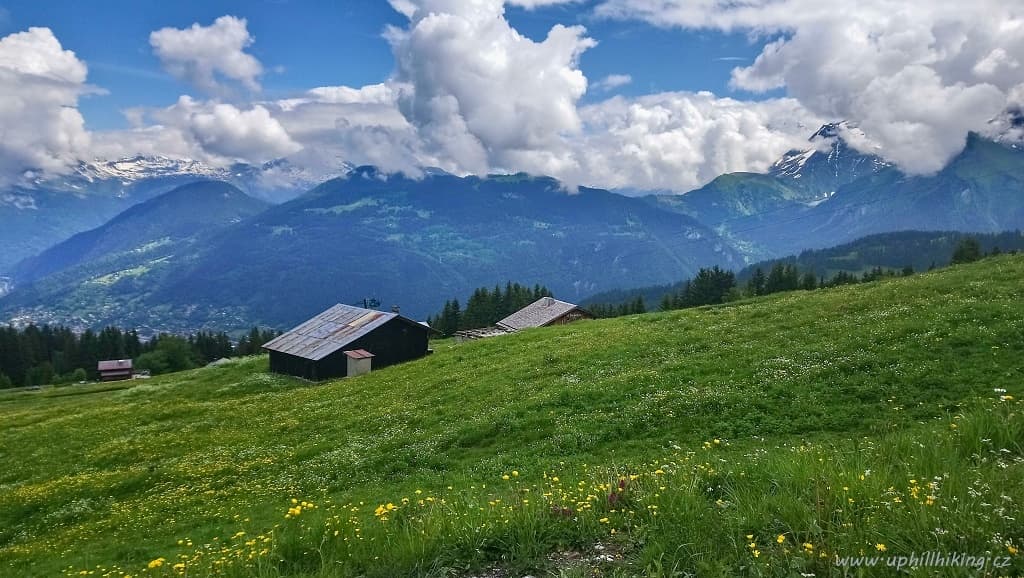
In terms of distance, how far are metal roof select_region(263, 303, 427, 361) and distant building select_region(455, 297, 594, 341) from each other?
2238 centimetres

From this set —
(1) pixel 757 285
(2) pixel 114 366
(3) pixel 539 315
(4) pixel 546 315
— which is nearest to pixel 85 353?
(2) pixel 114 366

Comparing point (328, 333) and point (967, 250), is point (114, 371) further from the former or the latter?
point (967, 250)

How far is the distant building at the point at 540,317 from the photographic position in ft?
294

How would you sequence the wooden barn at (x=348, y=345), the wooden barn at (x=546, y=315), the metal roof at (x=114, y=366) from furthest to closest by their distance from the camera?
the metal roof at (x=114, y=366)
the wooden barn at (x=546, y=315)
the wooden barn at (x=348, y=345)

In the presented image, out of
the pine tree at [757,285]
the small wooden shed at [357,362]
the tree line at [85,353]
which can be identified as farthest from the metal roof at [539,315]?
the tree line at [85,353]

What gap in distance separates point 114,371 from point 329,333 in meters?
73.5

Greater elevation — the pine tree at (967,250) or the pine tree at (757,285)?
the pine tree at (967,250)

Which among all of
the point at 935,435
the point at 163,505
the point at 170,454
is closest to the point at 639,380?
the point at 935,435

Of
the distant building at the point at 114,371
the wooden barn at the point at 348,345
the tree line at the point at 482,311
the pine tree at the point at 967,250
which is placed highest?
the pine tree at the point at 967,250

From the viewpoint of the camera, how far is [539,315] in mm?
93062

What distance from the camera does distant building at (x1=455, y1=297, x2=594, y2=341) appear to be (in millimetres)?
89750

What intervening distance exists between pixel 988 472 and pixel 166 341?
14984 cm

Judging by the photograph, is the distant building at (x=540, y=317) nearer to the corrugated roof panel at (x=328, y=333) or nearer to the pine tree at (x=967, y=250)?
the corrugated roof panel at (x=328, y=333)

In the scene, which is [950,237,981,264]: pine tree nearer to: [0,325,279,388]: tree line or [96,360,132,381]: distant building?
[0,325,279,388]: tree line
